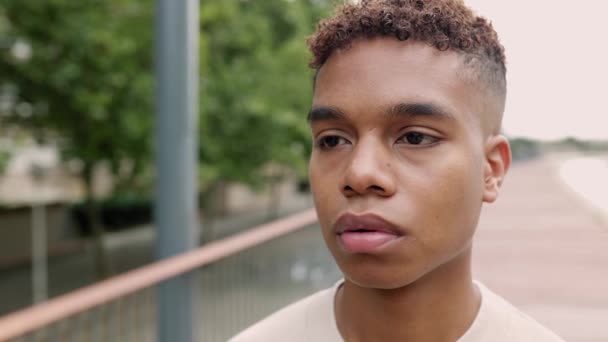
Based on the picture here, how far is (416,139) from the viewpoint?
1.26 meters

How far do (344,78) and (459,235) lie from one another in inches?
14.4

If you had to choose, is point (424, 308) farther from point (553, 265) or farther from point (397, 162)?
point (553, 265)

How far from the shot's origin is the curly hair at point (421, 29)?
1.30 metres

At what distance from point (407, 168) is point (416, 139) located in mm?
60

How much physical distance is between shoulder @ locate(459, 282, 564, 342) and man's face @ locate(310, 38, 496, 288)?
17 centimetres

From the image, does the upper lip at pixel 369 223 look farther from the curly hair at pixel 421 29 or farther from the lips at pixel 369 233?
the curly hair at pixel 421 29

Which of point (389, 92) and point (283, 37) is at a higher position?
point (283, 37)

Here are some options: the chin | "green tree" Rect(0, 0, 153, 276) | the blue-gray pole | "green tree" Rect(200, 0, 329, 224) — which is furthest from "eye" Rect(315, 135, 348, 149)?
"green tree" Rect(200, 0, 329, 224)

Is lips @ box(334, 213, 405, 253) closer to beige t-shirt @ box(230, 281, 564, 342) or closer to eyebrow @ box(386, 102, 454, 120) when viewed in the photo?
eyebrow @ box(386, 102, 454, 120)

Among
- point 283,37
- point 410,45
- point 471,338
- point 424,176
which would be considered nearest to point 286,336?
point 471,338

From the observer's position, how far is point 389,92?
4.12 ft

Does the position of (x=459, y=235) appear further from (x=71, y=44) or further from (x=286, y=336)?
(x=71, y=44)

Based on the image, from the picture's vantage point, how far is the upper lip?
1204 mm

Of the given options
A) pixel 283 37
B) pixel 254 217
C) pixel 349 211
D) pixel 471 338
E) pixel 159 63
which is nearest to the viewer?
pixel 349 211
